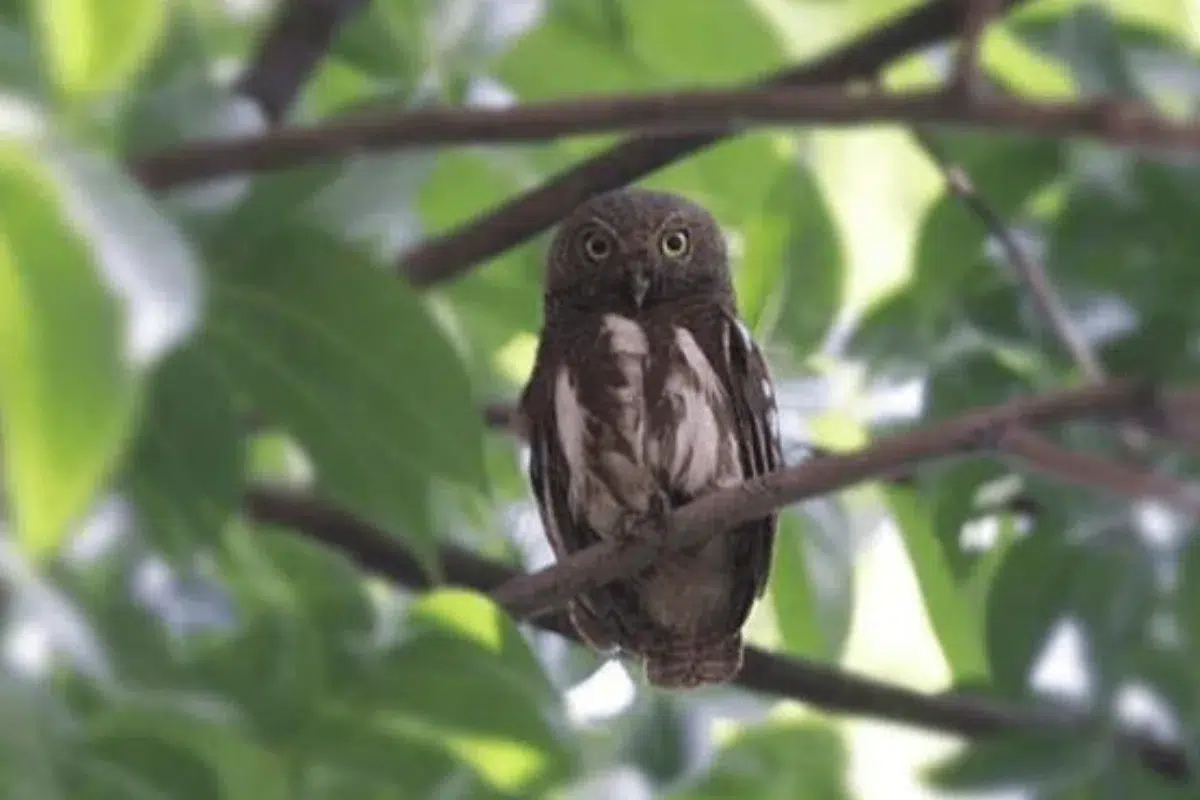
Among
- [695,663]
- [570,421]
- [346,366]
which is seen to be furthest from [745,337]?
[346,366]

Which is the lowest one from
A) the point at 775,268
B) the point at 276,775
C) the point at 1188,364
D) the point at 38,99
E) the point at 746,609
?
the point at 38,99

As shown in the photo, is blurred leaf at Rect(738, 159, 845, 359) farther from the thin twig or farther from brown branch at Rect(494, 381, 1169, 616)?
brown branch at Rect(494, 381, 1169, 616)

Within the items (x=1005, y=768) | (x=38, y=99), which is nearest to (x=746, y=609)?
(x=1005, y=768)

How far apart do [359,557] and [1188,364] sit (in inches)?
28.1

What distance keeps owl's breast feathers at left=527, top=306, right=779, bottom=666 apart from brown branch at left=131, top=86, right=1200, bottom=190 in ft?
1.76

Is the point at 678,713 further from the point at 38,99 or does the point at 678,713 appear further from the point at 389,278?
the point at 38,99

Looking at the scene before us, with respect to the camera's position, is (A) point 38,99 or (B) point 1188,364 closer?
(A) point 38,99

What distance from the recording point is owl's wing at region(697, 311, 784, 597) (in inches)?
65.2

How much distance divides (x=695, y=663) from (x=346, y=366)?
1.96 feet

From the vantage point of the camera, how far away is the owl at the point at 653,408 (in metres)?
1.55

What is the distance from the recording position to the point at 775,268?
1.65 m

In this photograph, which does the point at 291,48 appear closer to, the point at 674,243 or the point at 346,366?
the point at 674,243

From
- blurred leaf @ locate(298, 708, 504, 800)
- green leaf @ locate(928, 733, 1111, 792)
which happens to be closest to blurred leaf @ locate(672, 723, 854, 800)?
green leaf @ locate(928, 733, 1111, 792)

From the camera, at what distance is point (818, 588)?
1.64m
